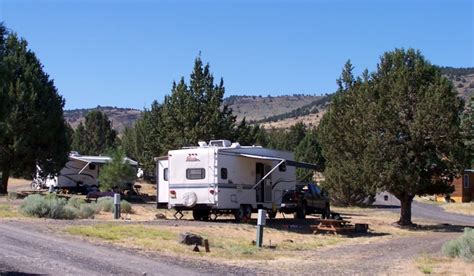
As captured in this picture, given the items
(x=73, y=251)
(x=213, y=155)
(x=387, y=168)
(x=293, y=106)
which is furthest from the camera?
(x=293, y=106)

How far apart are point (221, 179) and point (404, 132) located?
332 inches

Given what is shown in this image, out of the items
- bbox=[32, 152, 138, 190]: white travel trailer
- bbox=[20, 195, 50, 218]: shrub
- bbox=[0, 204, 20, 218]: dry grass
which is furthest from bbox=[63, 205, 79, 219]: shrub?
bbox=[32, 152, 138, 190]: white travel trailer

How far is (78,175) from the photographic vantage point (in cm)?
4594

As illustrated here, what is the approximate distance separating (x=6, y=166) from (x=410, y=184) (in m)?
24.0

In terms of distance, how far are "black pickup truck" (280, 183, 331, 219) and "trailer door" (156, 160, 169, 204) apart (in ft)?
16.1

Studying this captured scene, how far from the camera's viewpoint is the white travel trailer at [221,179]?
2352 centimetres

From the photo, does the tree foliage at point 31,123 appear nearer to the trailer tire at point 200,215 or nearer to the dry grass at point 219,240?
the trailer tire at point 200,215

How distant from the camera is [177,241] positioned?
16.6m

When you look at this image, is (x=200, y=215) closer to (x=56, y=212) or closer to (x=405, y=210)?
(x=56, y=212)

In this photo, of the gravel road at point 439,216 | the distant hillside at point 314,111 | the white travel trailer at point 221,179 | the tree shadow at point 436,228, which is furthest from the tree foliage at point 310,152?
the distant hillside at point 314,111

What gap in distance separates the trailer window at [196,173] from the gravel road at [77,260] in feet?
27.6

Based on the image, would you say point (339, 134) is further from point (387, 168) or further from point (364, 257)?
point (364, 257)

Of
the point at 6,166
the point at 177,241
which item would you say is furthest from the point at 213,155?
the point at 6,166

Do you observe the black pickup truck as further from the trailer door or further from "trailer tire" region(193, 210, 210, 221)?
the trailer door
